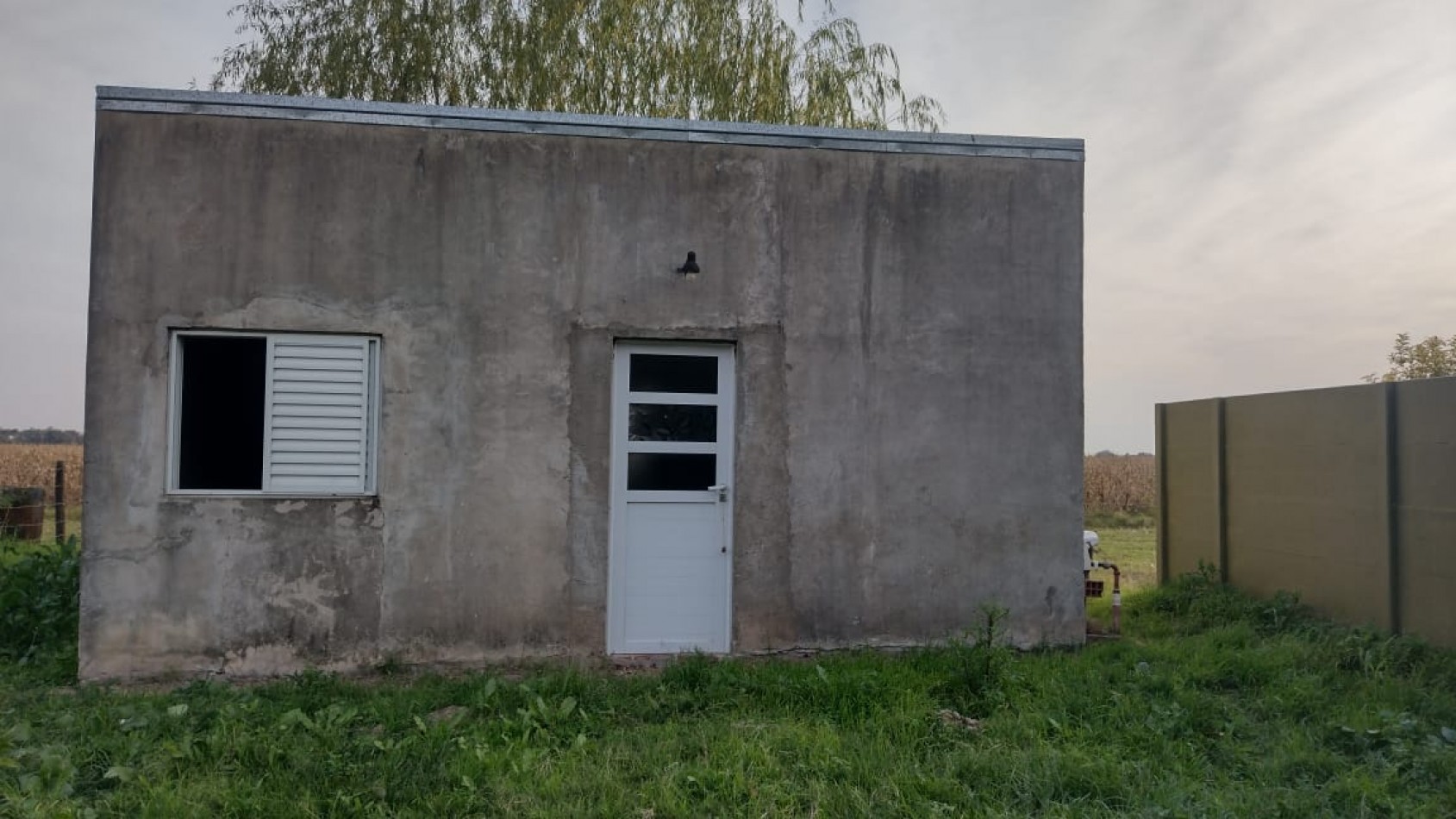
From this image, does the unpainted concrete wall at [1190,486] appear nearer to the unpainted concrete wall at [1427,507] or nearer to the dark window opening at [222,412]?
the unpainted concrete wall at [1427,507]

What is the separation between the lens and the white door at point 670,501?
19.8 feet

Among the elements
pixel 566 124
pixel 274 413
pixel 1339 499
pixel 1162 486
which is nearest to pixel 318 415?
pixel 274 413

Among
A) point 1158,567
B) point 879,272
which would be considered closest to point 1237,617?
point 1158,567

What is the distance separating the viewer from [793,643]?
19.9ft

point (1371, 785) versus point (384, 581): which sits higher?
point (384, 581)

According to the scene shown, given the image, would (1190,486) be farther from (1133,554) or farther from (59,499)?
(59,499)

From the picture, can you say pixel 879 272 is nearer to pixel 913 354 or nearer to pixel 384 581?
pixel 913 354

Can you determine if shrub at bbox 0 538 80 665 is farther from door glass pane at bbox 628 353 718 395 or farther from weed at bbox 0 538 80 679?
door glass pane at bbox 628 353 718 395

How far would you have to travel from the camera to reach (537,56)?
12820mm

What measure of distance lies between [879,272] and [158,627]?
5.33 metres

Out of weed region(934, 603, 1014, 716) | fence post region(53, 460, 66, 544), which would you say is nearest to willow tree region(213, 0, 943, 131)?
fence post region(53, 460, 66, 544)

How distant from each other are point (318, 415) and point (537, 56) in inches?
346

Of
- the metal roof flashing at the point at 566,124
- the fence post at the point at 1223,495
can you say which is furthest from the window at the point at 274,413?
the fence post at the point at 1223,495

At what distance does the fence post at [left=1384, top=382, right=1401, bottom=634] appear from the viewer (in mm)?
6285
